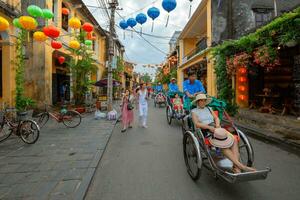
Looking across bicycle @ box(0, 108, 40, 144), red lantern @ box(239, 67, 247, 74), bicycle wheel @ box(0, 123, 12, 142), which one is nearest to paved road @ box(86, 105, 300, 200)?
bicycle @ box(0, 108, 40, 144)

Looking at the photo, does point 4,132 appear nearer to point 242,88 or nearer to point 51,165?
point 51,165

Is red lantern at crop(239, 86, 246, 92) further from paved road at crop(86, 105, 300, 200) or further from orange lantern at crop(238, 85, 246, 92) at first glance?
paved road at crop(86, 105, 300, 200)

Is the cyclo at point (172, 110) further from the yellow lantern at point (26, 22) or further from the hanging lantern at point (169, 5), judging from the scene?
the yellow lantern at point (26, 22)

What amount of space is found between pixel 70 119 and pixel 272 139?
7.10 m

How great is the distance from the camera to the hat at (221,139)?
12.8 feet

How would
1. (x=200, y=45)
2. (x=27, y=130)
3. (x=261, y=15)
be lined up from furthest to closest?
(x=200, y=45), (x=261, y=15), (x=27, y=130)

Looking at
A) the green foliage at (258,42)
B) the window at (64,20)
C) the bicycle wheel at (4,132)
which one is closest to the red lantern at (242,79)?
the green foliage at (258,42)

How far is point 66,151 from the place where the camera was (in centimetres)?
654

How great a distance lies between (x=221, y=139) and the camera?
397 centimetres

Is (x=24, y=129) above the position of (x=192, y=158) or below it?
above

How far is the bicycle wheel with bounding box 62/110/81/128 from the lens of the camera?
33.8 ft

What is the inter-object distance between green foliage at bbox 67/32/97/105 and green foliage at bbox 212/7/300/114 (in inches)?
290

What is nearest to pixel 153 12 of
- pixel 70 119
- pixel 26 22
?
pixel 26 22

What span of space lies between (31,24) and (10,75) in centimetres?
340
